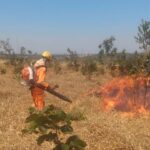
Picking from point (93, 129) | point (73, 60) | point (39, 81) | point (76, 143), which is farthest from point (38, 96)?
point (73, 60)

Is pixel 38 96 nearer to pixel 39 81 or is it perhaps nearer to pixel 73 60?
pixel 39 81

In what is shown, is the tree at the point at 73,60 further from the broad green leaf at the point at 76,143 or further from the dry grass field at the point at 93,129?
the broad green leaf at the point at 76,143

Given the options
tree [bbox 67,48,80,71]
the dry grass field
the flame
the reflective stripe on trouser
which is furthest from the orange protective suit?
tree [bbox 67,48,80,71]

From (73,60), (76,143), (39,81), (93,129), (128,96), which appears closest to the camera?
(76,143)

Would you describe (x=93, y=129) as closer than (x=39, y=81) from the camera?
Yes

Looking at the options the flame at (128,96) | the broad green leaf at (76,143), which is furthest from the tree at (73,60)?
the broad green leaf at (76,143)

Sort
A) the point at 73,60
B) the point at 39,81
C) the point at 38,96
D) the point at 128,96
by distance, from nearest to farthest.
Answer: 1. the point at 39,81
2. the point at 38,96
3. the point at 128,96
4. the point at 73,60

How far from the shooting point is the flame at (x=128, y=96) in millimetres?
12648

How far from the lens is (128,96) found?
43.8ft

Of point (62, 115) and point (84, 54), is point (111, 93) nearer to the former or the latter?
point (62, 115)

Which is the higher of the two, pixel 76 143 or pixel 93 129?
pixel 76 143

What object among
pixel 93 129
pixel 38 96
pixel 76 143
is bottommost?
pixel 93 129

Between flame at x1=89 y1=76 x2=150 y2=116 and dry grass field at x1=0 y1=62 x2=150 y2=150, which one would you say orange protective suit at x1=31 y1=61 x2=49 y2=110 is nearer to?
dry grass field at x1=0 y1=62 x2=150 y2=150

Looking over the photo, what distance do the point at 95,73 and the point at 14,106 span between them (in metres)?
16.4
